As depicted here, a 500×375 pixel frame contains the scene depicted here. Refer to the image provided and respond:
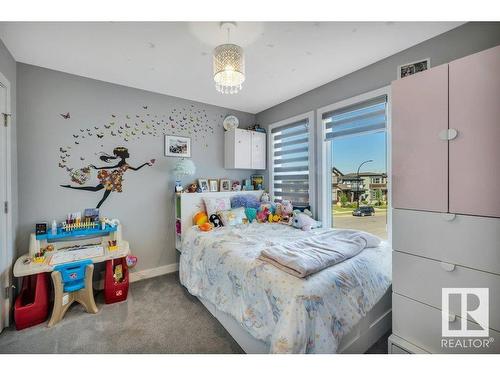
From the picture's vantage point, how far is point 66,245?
237 cm

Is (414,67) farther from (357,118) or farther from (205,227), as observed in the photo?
(205,227)

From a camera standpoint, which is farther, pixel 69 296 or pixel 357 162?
pixel 357 162

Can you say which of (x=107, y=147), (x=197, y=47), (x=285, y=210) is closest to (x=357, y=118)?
(x=285, y=210)

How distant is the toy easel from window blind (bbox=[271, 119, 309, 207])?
99.5 inches

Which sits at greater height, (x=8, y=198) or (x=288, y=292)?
(x=8, y=198)

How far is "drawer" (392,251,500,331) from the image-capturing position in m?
1.08

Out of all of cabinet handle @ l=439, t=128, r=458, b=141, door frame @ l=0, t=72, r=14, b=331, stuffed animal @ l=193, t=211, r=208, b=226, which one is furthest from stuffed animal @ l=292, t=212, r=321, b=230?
door frame @ l=0, t=72, r=14, b=331

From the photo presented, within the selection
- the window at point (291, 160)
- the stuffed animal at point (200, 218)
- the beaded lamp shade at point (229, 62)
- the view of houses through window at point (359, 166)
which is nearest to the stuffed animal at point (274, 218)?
the window at point (291, 160)

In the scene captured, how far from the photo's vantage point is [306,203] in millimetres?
3066

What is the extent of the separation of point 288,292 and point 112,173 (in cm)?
247

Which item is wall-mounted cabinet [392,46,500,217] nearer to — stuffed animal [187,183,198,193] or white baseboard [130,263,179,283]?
stuffed animal [187,183,198,193]

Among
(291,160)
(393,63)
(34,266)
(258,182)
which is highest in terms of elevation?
(393,63)
